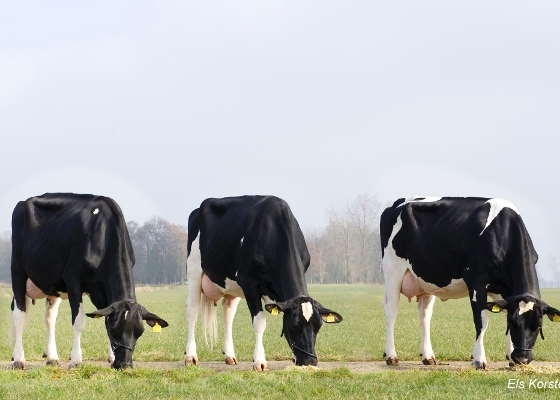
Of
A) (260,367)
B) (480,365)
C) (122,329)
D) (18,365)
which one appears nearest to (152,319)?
(122,329)

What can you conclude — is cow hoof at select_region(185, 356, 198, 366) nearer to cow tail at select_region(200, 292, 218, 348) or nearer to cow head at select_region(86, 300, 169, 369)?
cow tail at select_region(200, 292, 218, 348)

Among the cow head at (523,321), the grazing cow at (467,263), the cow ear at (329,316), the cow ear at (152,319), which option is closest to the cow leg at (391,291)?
the grazing cow at (467,263)

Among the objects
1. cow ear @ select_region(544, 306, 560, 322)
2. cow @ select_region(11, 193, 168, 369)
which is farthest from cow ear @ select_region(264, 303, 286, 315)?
cow ear @ select_region(544, 306, 560, 322)

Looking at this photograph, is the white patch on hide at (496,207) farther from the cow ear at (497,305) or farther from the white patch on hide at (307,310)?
the white patch on hide at (307,310)

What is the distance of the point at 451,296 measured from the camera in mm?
17359

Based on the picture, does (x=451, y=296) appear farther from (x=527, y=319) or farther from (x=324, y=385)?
(x=324, y=385)

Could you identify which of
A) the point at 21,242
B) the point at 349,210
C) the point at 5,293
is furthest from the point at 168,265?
the point at 21,242

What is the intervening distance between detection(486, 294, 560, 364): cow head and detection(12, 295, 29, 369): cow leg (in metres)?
8.73

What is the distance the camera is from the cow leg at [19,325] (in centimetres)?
1634

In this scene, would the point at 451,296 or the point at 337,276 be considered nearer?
the point at 451,296

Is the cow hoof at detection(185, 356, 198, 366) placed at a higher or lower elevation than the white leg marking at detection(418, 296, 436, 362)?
lower

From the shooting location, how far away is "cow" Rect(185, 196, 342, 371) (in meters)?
14.4

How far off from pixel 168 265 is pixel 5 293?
37934 mm

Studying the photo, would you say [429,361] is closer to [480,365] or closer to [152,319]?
[480,365]
